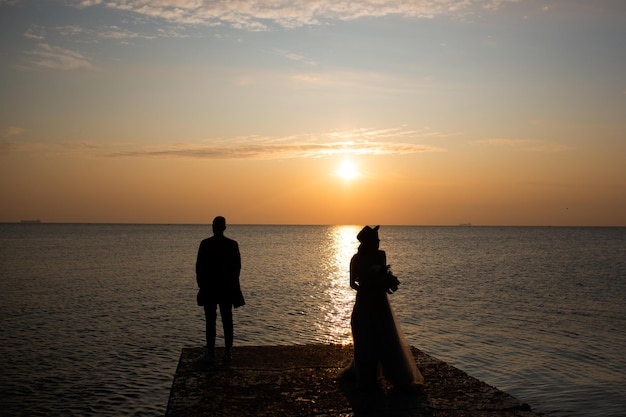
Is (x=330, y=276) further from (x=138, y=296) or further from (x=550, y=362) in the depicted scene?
(x=550, y=362)

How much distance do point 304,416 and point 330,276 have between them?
4004cm

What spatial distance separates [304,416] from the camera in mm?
7523

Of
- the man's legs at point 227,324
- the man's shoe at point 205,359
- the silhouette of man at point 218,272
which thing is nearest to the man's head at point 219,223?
the silhouette of man at point 218,272

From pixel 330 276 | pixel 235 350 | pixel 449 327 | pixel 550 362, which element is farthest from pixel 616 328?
pixel 330 276

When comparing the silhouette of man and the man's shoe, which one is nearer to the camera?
the silhouette of man

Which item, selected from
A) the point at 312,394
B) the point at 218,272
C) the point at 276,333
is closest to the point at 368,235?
the point at 312,394

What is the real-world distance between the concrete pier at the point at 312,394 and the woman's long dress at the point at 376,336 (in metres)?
0.25

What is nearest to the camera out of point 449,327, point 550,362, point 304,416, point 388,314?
point 304,416

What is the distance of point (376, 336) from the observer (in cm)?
856

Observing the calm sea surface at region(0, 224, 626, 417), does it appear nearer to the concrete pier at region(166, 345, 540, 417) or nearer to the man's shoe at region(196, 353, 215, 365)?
the man's shoe at region(196, 353, 215, 365)

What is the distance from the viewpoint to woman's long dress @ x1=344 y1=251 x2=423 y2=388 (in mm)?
8531

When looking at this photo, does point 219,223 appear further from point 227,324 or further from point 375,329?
point 375,329

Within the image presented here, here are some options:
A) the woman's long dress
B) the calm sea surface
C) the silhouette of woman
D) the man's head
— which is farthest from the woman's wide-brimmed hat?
the calm sea surface

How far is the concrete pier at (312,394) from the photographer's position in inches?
303
